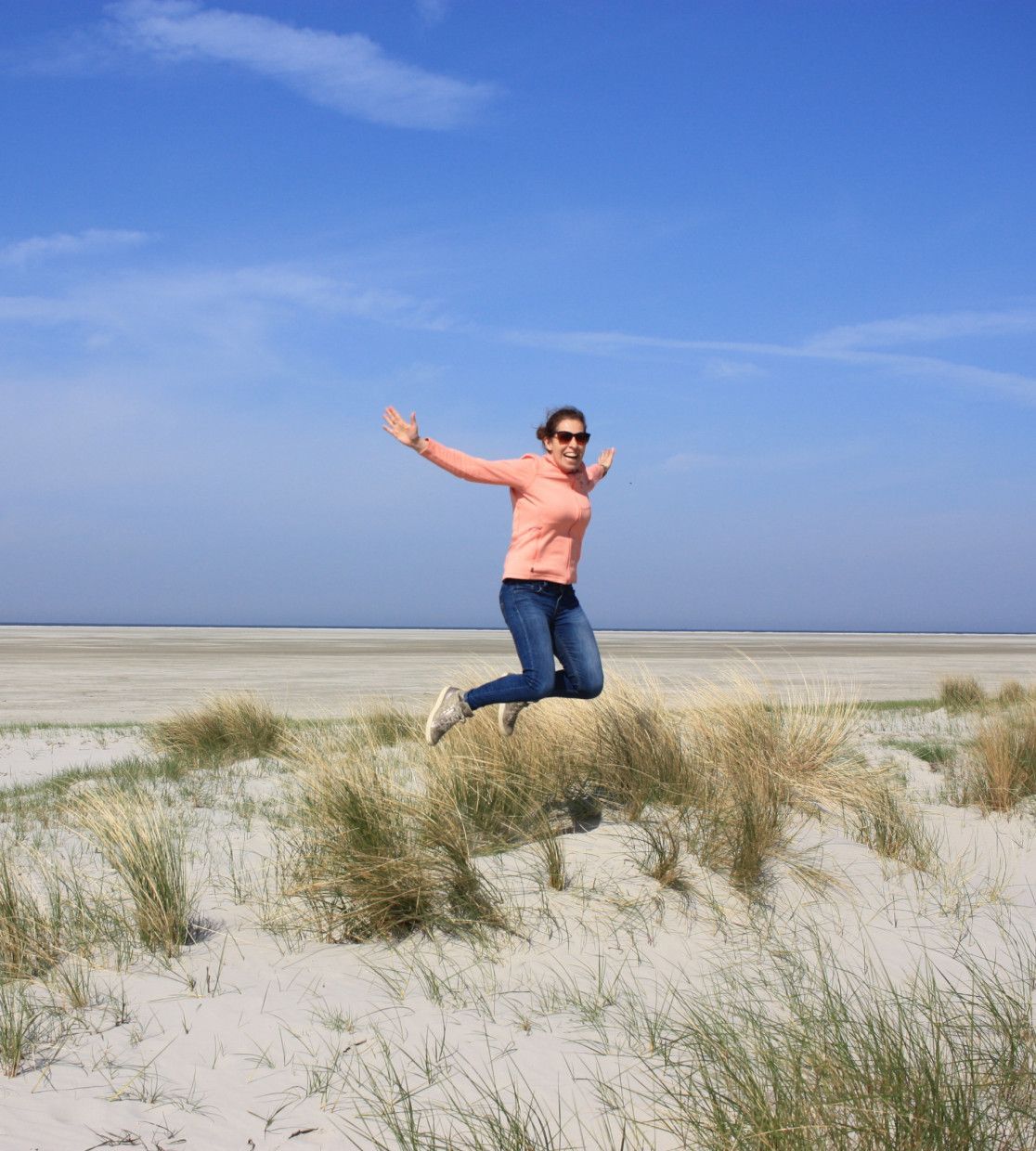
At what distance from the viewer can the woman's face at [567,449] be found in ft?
16.6

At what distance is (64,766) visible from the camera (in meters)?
7.85

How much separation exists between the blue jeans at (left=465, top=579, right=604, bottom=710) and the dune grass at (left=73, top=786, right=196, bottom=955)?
5.88ft

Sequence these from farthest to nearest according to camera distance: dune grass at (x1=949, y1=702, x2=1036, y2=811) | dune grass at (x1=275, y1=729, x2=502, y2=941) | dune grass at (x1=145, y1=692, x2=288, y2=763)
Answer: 1. dune grass at (x1=145, y1=692, x2=288, y2=763)
2. dune grass at (x1=949, y1=702, x2=1036, y2=811)
3. dune grass at (x1=275, y1=729, x2=502, y2=941)

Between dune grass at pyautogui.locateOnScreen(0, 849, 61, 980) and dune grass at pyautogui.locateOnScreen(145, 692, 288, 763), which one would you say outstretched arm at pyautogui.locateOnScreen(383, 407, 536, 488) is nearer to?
dune grass at pyautogui.locateOnScreen(0, 849, 61, 980)

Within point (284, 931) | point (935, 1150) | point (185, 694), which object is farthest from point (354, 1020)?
point (185, 694)

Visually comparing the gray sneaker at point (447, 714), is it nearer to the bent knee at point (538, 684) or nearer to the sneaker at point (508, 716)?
the sneaker at point (508, 716)

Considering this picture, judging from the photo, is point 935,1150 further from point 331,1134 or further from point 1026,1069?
Answer: point 331,1134

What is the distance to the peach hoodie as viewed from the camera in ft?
16.3

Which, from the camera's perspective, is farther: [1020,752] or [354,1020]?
[1020,752]

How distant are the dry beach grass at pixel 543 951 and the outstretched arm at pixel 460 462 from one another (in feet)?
4.99

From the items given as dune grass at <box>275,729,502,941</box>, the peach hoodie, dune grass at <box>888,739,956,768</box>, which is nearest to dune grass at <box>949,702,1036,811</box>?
dune grass at <box>888,739,956,768</box>

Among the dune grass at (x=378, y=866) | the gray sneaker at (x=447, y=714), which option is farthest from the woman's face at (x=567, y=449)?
the dune grass at (x=378, y=866)

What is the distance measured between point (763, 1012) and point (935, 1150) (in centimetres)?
78

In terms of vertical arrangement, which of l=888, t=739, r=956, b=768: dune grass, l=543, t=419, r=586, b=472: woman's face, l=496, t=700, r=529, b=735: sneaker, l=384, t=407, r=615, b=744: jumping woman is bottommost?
l=888, t=739, r=956, b=768: dune grass
